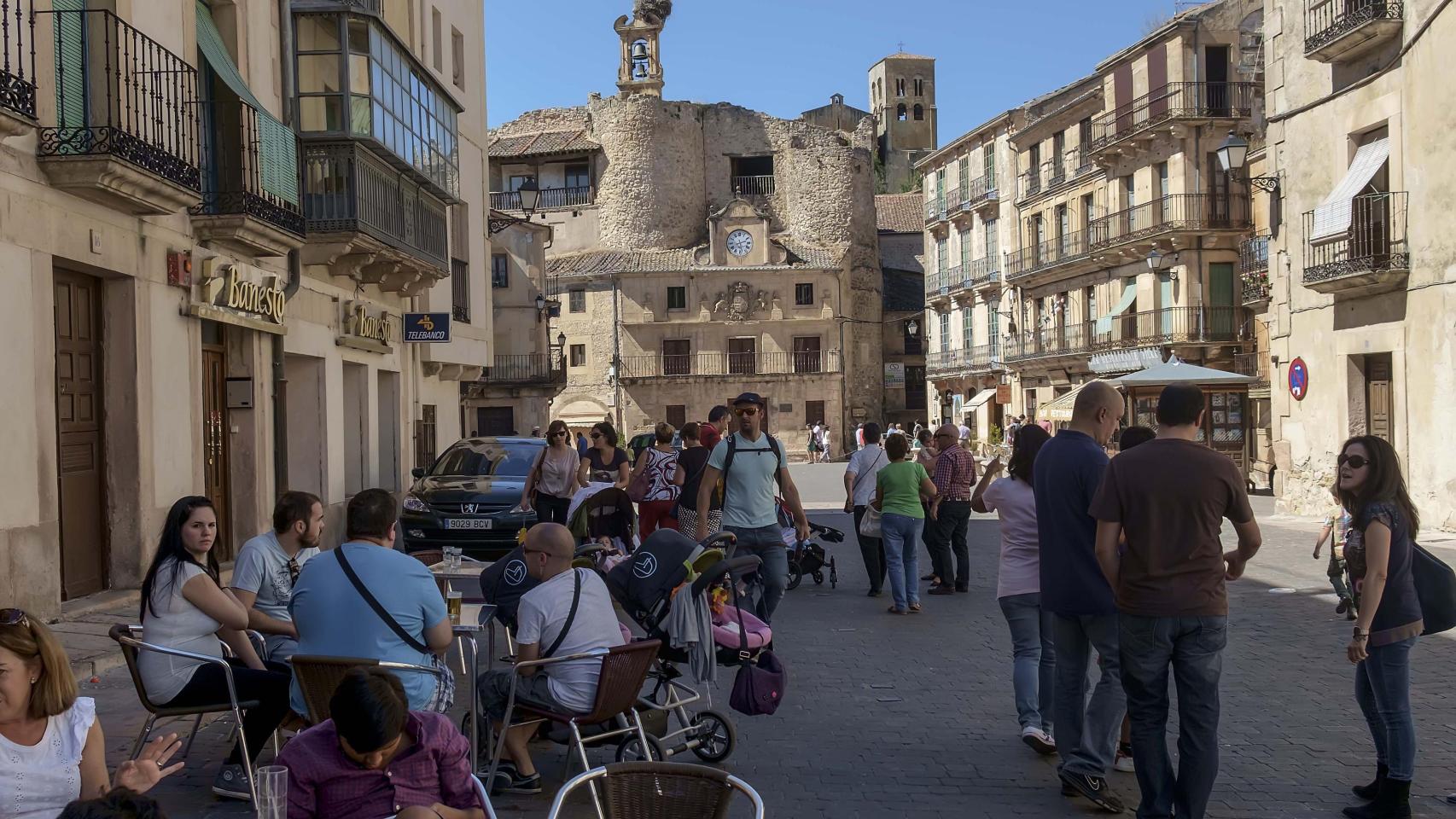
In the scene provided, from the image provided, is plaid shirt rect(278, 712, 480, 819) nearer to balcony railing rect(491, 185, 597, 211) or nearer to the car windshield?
the car windshield

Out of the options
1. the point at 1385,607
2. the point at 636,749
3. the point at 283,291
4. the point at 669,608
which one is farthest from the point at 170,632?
the point at 283,291

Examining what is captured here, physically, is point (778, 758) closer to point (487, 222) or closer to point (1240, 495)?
point (1240, 495)

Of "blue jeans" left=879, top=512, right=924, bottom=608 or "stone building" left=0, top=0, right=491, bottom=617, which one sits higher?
"stone building" left=0, top=0, right=491, bottom=617

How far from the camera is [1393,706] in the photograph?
18.4ft

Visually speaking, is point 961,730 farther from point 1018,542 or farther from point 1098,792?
point 1098,792

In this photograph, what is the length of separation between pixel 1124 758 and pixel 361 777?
4042mm


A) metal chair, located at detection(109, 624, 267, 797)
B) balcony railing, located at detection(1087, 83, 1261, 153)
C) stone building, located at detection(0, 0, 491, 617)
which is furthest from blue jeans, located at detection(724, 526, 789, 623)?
balcony railing, located at detection(1087, 83, 1261, 153)

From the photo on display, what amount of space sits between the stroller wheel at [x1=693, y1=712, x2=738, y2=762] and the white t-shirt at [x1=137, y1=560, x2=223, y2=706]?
2.30 m

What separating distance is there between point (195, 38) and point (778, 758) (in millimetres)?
10973

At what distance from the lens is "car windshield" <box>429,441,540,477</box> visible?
Result: 1641 centimetres

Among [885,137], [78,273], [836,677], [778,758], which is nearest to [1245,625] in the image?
[836,677]

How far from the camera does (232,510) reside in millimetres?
15617

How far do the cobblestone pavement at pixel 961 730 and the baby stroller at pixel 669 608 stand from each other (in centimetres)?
24

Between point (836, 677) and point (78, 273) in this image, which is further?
point (78, 273)
